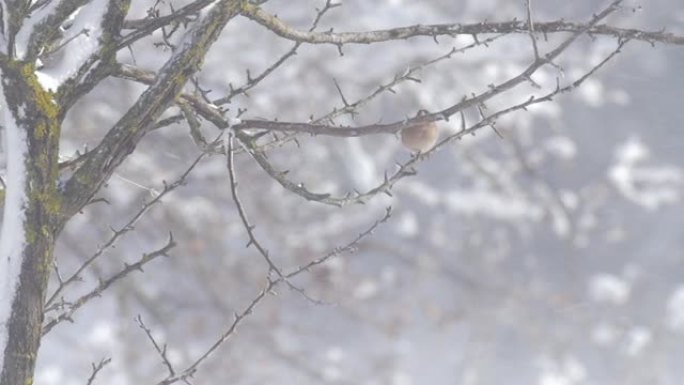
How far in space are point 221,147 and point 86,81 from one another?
38cm

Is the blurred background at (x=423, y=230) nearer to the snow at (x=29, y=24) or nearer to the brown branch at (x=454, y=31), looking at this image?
the brown branch at (x=454, y=31)

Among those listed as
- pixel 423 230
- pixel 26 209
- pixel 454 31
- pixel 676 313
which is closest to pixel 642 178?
pixel 676 313

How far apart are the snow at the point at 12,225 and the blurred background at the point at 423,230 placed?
213 inches

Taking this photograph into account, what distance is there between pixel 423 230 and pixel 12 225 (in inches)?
435

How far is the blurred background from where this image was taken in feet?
28.2

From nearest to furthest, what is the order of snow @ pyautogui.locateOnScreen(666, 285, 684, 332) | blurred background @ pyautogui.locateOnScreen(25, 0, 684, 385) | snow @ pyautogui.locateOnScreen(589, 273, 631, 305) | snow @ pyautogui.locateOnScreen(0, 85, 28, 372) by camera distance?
snow @ pyautogui.locateOnScreen(0, 85, 28, 372)
blurred background @ pyautogui.locateOnScreen(25, 0, 684, 385)
snow @ pyautogui.locateOnScreen(589, 273, 631, 305)
snow @ pyautogui.locateOnScreen(666, 285, 684, 332)

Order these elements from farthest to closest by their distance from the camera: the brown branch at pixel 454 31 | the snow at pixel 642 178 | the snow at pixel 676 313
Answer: the snow at pixel 676 313
the snow at pixel 642 178
the brown branch at pixel 454 31

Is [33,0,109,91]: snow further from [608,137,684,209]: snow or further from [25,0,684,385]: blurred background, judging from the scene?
[608,137,684,209]: snow

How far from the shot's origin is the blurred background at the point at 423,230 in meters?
8.60

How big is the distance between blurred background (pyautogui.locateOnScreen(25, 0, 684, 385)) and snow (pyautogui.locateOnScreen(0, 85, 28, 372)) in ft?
17.7

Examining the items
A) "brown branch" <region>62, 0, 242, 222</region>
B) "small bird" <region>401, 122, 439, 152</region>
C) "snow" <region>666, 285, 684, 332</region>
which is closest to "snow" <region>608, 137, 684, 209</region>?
"snow" <region>666, 285, 684, 332</region>

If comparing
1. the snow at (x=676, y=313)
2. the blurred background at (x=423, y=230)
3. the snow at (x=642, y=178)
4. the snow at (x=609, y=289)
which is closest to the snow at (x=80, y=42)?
the blurred background at (x=423, y=230)

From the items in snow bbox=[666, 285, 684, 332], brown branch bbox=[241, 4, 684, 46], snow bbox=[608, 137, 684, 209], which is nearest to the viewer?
brown branch bbox=[241, 4, 684, 46]

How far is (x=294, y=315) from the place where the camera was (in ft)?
36.6
